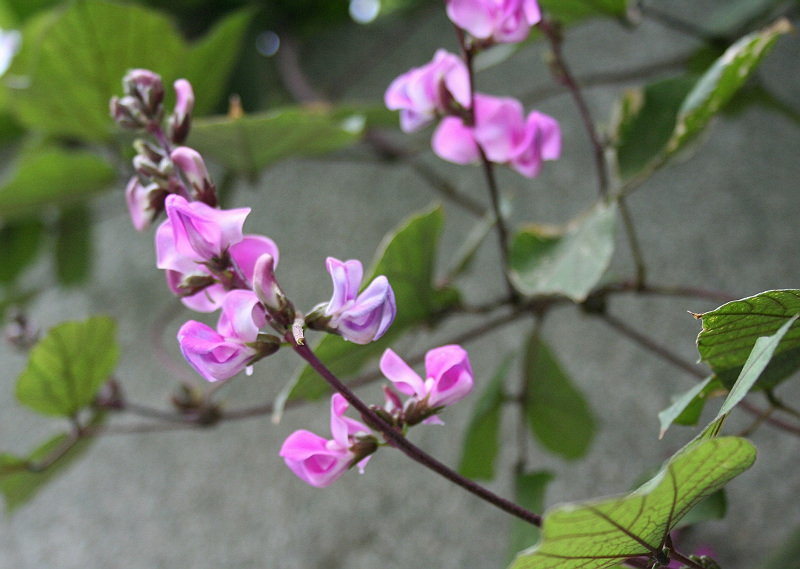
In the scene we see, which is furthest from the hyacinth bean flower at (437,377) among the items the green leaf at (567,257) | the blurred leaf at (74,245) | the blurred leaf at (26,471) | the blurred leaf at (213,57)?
the blurred leaf at (74,245)

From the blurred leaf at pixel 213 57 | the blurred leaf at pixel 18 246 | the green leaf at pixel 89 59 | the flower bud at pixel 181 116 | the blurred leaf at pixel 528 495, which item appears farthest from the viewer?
the blurred leaf at pixel 18 246

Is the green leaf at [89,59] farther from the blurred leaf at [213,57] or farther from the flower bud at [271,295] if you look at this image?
the flower bud at [271,295]

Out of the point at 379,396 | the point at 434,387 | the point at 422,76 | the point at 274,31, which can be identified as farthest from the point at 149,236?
the point at 434,387

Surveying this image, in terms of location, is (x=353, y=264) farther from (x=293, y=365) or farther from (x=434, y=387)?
(x=293, y=365)

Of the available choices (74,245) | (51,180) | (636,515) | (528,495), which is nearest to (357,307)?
(636,515)

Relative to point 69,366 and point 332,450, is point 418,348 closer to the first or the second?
point 69,366

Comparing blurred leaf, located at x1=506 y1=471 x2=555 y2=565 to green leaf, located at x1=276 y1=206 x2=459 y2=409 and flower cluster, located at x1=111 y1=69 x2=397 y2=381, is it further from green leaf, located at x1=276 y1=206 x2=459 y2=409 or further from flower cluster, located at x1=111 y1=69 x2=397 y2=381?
flower cluster, located at x1=111 y1=69 x2=397 y2=381
